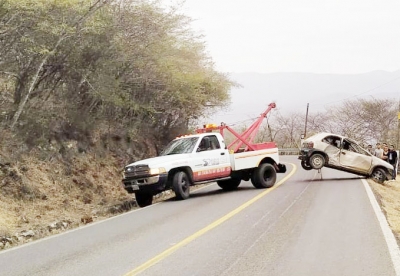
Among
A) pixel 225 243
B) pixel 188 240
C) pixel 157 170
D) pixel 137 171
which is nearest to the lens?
pixel 225 243

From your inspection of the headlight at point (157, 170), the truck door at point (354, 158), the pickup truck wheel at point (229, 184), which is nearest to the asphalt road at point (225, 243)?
the headlight at point (157, 170)

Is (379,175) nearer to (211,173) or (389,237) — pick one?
(211,173)

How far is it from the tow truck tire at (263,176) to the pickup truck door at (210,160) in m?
0.96

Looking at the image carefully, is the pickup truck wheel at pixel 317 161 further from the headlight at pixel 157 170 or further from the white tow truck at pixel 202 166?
the headlight at pixel 157 170

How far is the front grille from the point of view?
13648mm

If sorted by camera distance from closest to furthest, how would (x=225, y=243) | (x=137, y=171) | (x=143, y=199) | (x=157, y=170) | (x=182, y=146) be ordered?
(x=225, y=243) < (x=157, y=170) < (x=137, y=171) < (x=143, y=199) < (x=182, y=146)

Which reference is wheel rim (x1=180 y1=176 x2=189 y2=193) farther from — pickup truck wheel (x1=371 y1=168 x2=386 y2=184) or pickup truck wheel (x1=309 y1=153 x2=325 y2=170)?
Answer: pickup truck wheel (x1=371 y1=168 x2=386 y2=184)

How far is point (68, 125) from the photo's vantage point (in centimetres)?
1858

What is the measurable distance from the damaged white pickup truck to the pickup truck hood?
5.99 meters

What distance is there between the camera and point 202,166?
48.2 ft

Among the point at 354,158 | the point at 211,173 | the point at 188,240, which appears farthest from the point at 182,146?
the point at 188,240

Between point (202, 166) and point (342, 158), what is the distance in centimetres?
621

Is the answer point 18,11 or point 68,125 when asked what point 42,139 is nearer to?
point 68,125

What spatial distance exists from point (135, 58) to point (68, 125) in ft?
12.0
